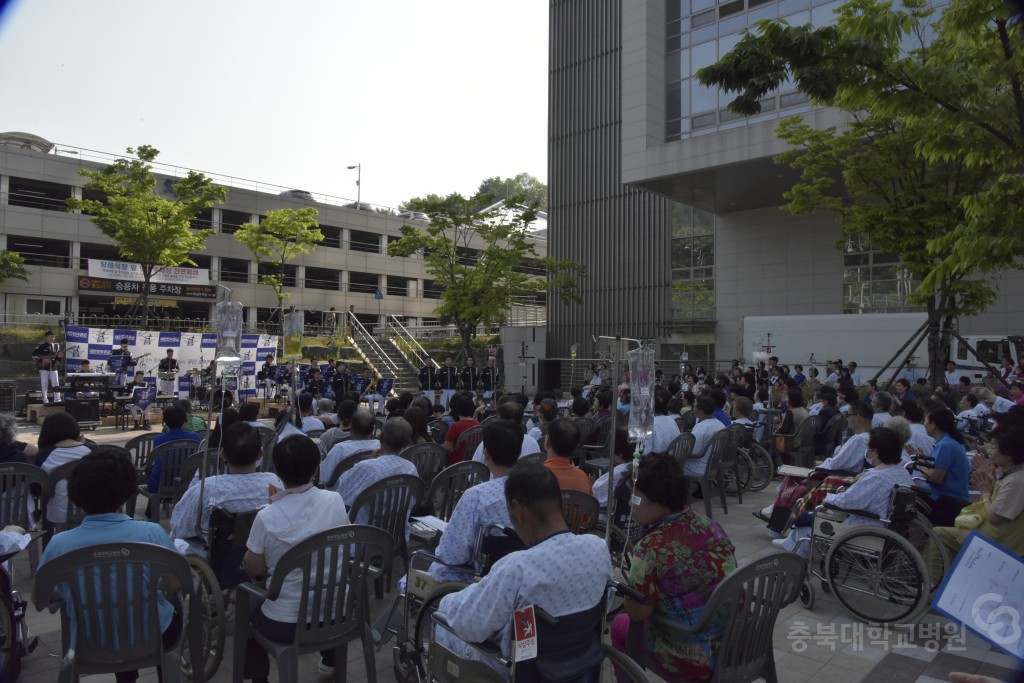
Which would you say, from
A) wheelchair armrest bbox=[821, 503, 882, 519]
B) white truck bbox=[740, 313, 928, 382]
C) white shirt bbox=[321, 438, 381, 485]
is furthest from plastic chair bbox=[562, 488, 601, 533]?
white truck bbox=[740, 313, 928, 382]

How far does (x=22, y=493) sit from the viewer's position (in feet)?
14.5

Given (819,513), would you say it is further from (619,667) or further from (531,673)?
(531,673)

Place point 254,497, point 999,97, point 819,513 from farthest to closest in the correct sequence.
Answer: point 999,97
point 819,513
point 254,497

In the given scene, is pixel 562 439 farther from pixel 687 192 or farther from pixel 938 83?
pixel 687 192

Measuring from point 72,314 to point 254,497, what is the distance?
94.8ft

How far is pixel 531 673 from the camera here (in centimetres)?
228

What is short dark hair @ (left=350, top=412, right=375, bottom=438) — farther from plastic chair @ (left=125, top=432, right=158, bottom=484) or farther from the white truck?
the white truck

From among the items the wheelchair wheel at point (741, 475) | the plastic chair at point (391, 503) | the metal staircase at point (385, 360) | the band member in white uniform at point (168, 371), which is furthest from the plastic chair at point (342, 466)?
the metal staircase at point (385, 360)

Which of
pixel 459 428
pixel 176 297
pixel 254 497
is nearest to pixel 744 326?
pixel 459 428

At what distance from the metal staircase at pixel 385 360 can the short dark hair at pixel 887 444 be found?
1896cm

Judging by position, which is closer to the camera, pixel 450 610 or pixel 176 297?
pixel 450 610

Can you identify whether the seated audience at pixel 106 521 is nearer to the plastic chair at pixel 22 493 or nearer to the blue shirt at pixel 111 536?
the blue shirt at pixel 111 536

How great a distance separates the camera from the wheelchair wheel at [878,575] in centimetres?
400

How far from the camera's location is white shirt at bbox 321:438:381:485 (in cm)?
509
